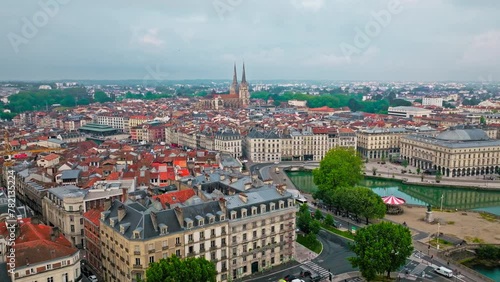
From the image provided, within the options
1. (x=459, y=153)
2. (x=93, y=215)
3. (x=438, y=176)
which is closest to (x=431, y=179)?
(x=438, y=176)

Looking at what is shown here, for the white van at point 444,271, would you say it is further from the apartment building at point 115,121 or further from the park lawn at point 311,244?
the apartment building at point 115,121

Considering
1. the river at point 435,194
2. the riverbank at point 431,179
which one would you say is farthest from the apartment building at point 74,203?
the riverbank at point 431,179

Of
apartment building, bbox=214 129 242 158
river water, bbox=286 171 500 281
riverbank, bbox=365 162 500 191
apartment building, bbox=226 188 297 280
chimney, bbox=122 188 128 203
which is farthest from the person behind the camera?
apartment building, bbox=214 129 242 158

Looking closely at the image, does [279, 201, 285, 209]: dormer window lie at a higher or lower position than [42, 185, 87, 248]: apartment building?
higher

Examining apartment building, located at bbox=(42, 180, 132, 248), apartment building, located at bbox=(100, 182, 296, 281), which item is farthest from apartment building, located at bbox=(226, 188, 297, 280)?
apartment building, located at bbox=(42, 180, 132, 248)

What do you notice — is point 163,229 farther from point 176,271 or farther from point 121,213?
point 176,271

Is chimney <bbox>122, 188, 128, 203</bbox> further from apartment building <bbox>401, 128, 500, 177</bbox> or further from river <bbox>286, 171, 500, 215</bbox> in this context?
apartment building <bbox>401, 128, 500, 177</bbox>
